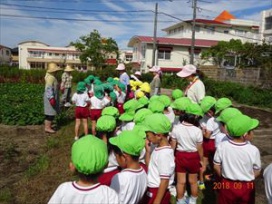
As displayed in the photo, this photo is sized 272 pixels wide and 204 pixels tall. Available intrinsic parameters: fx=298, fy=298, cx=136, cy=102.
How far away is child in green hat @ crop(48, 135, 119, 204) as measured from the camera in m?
2.11

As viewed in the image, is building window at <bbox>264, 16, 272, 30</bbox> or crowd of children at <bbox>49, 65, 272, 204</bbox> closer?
crowd of children at <bbox>49, 65, 272, 204</bbox>

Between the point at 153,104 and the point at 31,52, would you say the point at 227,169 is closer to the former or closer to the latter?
the point at 153,104

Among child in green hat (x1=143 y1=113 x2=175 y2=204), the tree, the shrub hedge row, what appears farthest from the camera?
the tree

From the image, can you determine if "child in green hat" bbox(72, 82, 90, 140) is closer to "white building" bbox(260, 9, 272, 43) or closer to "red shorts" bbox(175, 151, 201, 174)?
"red shorts" bbox(175, 151, 201, 174)

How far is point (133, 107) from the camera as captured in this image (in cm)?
503

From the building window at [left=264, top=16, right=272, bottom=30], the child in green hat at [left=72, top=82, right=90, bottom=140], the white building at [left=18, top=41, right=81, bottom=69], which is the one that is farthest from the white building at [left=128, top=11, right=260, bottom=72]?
the child in green hat at [left=72, top=82, right=90, bottom=140]

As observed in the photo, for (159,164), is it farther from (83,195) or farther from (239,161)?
(83,195)

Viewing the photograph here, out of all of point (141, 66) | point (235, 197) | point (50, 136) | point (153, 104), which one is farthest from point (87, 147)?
point (141, 66)

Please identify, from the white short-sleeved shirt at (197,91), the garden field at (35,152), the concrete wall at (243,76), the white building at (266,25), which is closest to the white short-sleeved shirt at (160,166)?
the garden field at (35,152)

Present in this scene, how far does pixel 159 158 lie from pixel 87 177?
3.74 ft

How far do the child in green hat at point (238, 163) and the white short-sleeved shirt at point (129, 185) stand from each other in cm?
120

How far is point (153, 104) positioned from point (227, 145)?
5.16 feet
